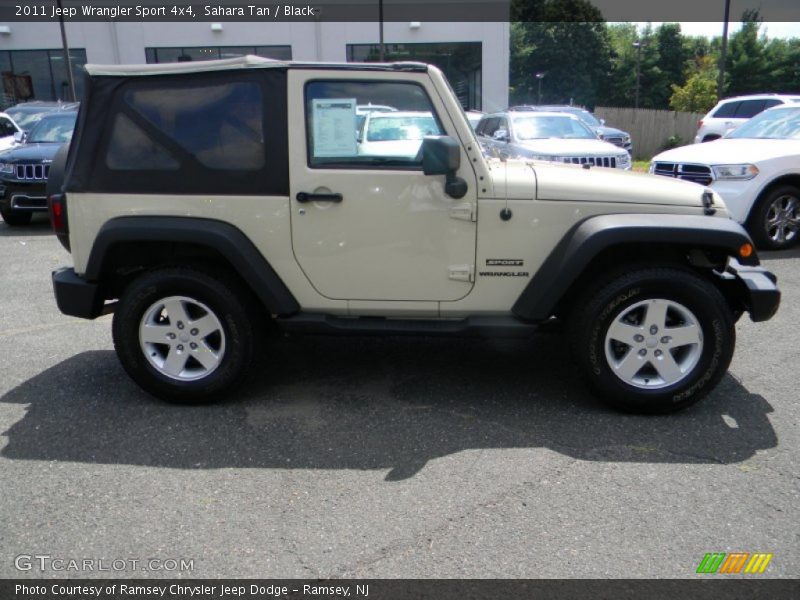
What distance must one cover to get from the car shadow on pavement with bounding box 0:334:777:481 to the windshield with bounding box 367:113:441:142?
1.57 meters

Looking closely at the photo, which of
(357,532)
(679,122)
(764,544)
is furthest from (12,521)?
(679,122)

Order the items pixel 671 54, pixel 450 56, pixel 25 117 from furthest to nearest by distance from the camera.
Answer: pixel 671 54 < pixel 450 56 < pixel 25 117

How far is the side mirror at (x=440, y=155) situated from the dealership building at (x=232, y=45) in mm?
27421

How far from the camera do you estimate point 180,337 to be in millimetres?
4062

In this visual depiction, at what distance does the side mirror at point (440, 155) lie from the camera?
358 centimetres

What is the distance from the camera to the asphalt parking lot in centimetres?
279

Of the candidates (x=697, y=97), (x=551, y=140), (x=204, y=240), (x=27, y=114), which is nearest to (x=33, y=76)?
(x=27, y=114)

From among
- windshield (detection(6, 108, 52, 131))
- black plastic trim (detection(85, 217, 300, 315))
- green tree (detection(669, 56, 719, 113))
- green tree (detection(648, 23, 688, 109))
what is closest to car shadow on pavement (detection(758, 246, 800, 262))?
black plastic trim (detection(85, 217, 300, 315))


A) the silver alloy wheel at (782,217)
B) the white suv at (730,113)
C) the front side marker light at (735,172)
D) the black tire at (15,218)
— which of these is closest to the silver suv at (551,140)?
the front side marker light at (735,172)

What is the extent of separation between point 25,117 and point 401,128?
1616cm

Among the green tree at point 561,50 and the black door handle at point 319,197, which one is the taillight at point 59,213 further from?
the green tree at point 561,50

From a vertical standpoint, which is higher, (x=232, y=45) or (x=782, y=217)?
(x=232, y=45)

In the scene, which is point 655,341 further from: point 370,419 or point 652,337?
point 370,419

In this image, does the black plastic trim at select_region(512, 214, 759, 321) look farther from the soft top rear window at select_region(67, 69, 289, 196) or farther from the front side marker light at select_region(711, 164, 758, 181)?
the front side marker light at select_region(711, 164, 758, 181)
